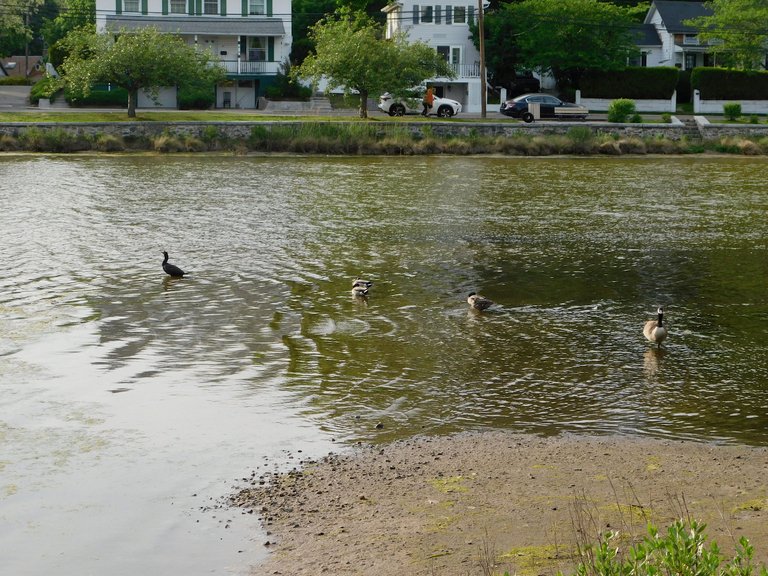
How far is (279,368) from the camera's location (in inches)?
591

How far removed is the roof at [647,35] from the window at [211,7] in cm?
2983

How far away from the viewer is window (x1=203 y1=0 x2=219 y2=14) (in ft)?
243

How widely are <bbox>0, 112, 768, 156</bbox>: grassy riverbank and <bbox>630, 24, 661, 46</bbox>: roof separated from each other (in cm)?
2606

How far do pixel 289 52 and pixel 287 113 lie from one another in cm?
1173

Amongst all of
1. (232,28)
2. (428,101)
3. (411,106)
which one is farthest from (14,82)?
(428,101)

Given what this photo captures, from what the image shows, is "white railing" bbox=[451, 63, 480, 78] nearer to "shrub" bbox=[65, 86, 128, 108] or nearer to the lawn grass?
the lawn grass

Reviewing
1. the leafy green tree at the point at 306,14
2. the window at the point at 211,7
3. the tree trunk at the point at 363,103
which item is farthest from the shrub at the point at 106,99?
the tree trunk at the point at 363,103

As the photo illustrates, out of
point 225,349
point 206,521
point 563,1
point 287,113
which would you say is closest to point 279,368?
point 225,349

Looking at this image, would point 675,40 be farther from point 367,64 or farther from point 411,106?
point 367,64

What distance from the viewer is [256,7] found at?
74.4 m

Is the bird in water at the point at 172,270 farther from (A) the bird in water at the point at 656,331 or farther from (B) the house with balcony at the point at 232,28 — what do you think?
(B) the house with balcony at the point at 232,28

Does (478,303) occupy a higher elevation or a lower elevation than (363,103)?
lower

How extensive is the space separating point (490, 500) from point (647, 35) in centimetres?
7748

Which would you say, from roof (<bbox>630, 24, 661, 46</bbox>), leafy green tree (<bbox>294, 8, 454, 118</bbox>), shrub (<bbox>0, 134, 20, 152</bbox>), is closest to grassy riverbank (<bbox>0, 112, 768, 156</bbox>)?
shrub (<bbox>0, 134, 20, 152</bbox>)
